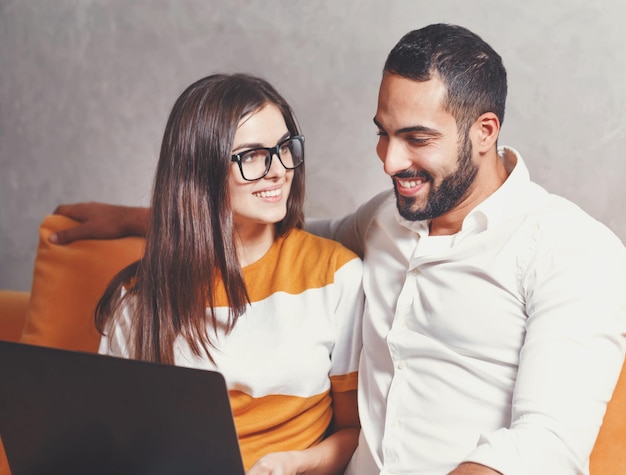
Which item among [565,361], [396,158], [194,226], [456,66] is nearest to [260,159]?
[194,226]

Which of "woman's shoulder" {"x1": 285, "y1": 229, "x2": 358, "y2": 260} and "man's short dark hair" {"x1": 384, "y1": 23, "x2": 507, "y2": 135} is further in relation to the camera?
"woman's shoulder" {"x1": 285, "y1": 229, "x2": 358, "y2": 260}

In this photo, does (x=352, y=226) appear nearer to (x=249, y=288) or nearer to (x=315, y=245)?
(x=315, y=245)

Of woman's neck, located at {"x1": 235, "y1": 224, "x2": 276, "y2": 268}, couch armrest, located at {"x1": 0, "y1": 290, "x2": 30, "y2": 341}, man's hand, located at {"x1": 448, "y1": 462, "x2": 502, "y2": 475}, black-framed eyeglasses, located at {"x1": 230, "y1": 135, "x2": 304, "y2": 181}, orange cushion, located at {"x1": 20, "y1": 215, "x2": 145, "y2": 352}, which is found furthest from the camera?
couch armrest, located at {"x1": 0, "y1": 290, "x2": 30, "y2": 341}

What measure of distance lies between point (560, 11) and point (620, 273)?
2.41ft

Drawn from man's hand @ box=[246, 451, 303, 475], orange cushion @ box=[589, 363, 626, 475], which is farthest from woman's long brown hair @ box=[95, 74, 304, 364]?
orange cushion @ box=[589, 363, 626, 475]

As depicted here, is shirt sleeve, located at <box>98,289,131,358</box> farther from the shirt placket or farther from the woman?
the shirt placket

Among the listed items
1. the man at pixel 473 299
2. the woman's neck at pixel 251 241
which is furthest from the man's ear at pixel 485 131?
the woman's neck at pixel 251 241

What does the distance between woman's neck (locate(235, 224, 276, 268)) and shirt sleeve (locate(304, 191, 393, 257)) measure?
0.22 meters

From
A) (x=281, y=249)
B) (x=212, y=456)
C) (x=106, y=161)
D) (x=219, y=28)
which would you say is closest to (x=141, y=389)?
(x=212, y=456)

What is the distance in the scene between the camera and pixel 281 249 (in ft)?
5.60

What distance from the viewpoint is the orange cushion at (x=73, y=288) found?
200 cm

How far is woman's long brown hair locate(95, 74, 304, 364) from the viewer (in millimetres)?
1583

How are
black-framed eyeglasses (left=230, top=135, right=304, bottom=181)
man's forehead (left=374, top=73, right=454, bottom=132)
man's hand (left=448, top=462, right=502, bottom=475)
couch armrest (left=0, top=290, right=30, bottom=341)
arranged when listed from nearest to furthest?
man's hand (left=448, top=462, right=502, bottom=475), man's forehead (left=374, top=73, right=454, bottom=132), black-framed eyeglasses (left=230, top=135, right=304, bottom=181), couch armrest (left=0, top=290, right=30, bottom=341)

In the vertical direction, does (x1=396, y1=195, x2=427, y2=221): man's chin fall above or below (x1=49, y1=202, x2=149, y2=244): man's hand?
above
